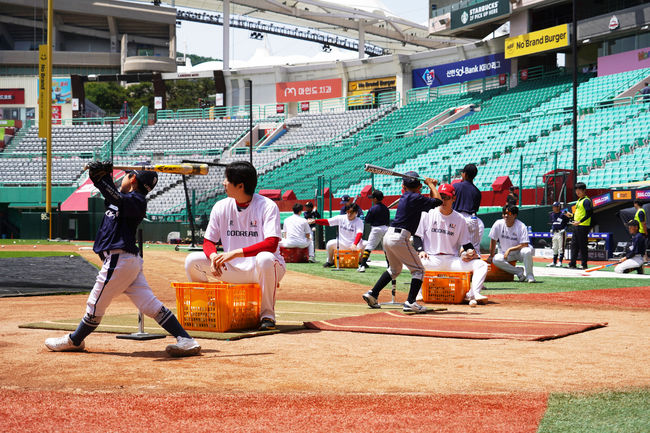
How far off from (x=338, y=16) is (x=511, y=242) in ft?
155

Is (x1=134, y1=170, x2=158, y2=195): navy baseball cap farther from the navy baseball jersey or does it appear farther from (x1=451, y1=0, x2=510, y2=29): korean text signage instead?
(x1=451, y1=0, x2=510, y2=29): korean text signage

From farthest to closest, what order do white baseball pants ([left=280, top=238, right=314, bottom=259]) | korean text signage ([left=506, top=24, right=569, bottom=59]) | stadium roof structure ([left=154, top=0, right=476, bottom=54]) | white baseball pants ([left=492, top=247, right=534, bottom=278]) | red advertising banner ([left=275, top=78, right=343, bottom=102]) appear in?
stadium roof structure ([left=154, top=0, right=476, bottom=54]), red advertising banner ([left=275, top=78, right=343, bottom=102]), korean text signage ([left=506, top=24, right=569, bottom=59]), white baseball pants ([left=280, top=238, right=314, bottom=259]), white baseball pants ([left=492, top=247, right=534, bottom=278])

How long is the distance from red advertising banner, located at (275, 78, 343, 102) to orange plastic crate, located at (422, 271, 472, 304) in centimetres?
4457

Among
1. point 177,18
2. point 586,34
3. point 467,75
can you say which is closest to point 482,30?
point 467,75

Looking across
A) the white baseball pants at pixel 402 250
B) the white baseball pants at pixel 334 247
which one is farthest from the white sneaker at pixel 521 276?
the white baseball pants at pixel 402 250

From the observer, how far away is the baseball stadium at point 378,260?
493 centimetres

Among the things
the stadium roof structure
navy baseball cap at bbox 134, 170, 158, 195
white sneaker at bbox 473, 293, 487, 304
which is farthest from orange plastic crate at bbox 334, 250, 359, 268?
the stadium roof structure

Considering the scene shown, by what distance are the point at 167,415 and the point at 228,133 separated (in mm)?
50664

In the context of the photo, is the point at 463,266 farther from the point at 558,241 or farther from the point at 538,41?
the point at 538,41

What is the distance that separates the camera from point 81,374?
566 cm

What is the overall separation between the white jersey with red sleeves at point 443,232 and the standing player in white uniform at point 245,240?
11.7 ft

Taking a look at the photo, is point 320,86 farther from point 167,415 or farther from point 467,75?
point 167,415

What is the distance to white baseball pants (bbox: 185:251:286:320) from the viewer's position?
764 cm

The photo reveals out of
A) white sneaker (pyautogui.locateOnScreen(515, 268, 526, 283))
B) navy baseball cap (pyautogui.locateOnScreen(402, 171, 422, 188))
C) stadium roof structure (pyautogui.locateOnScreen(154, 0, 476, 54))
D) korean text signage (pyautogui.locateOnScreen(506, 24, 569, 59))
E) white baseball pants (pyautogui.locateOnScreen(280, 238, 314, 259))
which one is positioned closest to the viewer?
navy baseball cap (pyautogui.locateOnScreen(402, 171, 422, 188))
